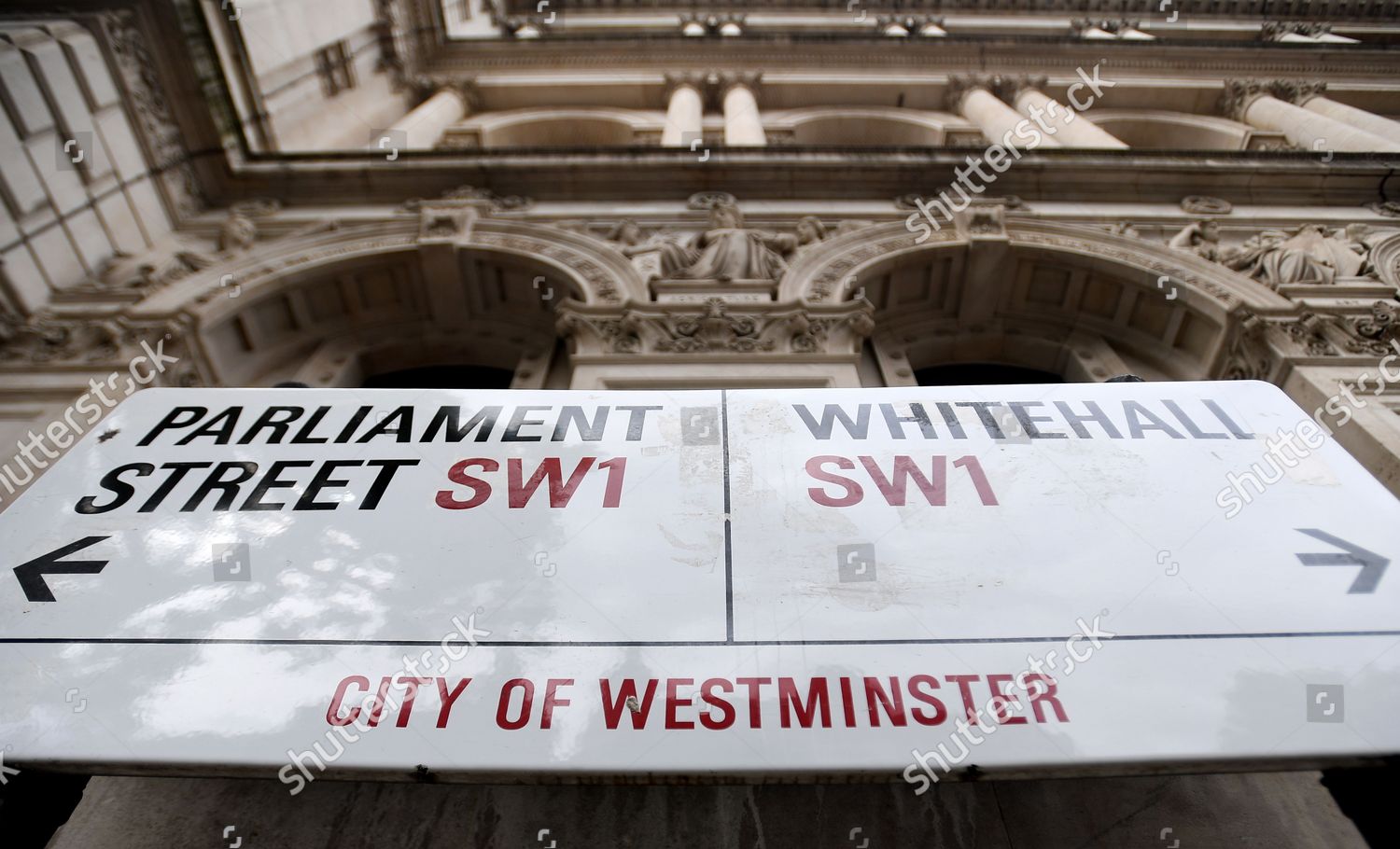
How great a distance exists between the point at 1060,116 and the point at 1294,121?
468 centimetres

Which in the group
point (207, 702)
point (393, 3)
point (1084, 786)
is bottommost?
point (1084, 786)

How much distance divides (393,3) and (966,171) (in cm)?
1521

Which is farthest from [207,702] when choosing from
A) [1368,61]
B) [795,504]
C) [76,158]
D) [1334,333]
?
[1368,61]

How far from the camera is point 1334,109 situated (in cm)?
1694

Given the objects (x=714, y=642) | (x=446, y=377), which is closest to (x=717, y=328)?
(x=446, y=377)

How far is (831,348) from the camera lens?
7.59 m

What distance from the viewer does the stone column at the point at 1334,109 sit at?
1527 cm

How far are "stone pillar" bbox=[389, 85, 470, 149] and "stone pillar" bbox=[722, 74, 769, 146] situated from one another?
643cm

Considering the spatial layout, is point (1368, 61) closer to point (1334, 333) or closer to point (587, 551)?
point (1334, 333)

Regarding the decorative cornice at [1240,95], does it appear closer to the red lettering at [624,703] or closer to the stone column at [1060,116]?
the stone column at [1060,116]

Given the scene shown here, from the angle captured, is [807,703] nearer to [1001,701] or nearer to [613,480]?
[1001,701]

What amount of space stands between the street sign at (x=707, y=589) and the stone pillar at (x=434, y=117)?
13328mm

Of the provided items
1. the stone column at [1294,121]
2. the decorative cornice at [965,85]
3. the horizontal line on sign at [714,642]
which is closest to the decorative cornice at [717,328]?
the horizontal line on sign at [714,642]

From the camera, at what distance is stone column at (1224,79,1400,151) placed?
1444 centimetres
